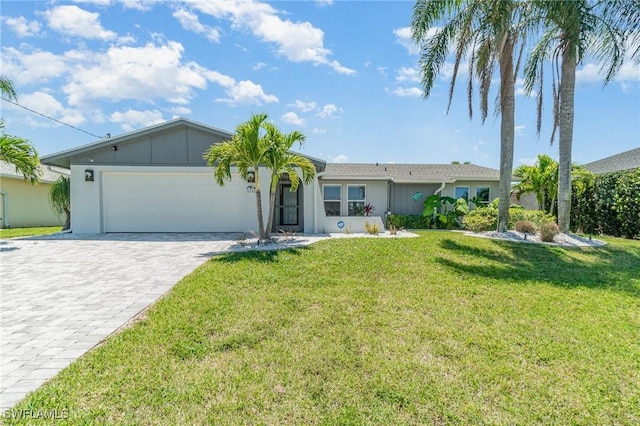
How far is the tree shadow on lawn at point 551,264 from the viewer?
261 inches

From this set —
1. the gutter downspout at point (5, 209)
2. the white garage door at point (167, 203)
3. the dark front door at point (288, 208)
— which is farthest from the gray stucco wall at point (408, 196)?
the gutter downspout at point (5, 209)

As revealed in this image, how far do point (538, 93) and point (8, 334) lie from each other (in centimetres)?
1717

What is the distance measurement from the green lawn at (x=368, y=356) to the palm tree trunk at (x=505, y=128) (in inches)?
232

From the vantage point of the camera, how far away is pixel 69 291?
5.60 metres

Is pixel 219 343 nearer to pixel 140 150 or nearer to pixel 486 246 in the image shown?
pixel 486 246

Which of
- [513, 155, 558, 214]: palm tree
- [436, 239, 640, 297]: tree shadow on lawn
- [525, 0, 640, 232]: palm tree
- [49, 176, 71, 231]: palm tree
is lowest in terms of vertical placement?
[436, 239, 640, 297]: tree shadow on lawn

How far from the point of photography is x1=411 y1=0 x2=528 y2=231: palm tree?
985 cm

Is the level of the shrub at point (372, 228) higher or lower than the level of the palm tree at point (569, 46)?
lower

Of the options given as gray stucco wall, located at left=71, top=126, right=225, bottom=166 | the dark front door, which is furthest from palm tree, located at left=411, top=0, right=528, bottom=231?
gray stucco wall, located at left=71, top=126, right=225, bottom=166

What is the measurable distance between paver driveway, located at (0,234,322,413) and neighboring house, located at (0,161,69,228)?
25.8 ft

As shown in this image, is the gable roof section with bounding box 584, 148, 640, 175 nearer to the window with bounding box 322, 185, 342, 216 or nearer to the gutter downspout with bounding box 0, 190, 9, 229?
the window with bounding box 322, 185, 342, 216

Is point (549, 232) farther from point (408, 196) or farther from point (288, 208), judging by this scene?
point (288, 208)

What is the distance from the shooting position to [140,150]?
13.0 metres

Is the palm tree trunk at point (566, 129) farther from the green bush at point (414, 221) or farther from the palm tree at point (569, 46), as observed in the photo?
the green bush at point (414, 221)
